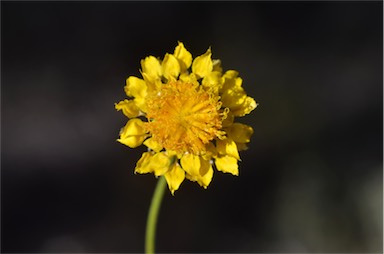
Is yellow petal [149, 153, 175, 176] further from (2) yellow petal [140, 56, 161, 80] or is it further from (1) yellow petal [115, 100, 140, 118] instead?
(2) yellow petal [140, 56, 161, 80]

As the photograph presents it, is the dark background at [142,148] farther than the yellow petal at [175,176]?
Yes

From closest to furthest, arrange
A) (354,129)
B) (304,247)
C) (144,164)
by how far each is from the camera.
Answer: (144,164) → (304,247) → (354,129)

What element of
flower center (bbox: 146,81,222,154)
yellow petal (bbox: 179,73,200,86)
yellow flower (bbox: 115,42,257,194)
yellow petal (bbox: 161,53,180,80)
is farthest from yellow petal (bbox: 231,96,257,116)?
yellow petal (bbox: 161,53,180,80)

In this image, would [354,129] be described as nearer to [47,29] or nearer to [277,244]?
[277,244]

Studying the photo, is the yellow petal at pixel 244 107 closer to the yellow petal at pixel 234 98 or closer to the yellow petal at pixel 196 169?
the yellow petal at pixel 234 98

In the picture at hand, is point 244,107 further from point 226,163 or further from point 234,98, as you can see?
point 226,163

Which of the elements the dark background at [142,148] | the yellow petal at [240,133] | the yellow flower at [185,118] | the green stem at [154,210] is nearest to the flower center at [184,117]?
the yellow flower at [185,118]

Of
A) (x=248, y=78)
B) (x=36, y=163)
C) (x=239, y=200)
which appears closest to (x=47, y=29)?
(x=36, y=163)
